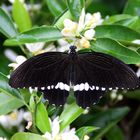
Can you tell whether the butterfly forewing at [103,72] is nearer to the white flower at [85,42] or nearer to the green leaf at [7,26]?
the white flower at [85,42]

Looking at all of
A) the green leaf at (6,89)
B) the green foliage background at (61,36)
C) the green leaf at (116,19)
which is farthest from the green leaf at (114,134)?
the green leaf at (6,89)

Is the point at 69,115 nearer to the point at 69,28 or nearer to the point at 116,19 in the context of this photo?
the point at 69,28

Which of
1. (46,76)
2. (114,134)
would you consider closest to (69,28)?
(46,76)

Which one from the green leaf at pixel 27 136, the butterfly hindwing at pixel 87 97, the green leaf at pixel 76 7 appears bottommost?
the green leaf at pixel 27 136

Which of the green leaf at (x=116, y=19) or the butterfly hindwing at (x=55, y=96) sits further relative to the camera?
the green leaf at (x=116, y=19)

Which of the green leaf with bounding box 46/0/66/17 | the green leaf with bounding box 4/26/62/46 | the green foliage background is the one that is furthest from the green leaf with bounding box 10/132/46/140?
the green leaf with bounding box 46/0/66/17

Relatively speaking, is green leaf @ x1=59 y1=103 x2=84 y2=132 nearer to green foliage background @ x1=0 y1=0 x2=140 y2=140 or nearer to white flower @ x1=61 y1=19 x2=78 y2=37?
green foliage background @ x1=0 y1=0 x2=140 y2=140

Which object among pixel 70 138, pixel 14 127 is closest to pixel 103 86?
pixel 70 138
